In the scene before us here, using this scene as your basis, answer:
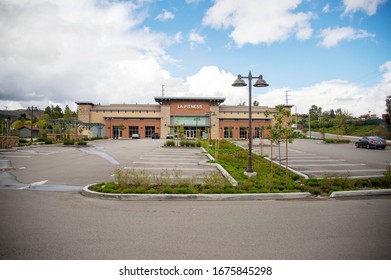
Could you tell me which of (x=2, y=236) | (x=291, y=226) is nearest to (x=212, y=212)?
(x=291, y=226)

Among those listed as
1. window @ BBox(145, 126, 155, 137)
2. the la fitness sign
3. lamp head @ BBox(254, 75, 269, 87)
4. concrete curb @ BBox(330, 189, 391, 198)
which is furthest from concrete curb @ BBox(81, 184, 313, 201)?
the la fitness sign

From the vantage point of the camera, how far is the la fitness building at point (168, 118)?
56.5 meters

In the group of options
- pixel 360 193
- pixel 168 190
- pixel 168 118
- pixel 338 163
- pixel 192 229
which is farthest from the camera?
pixel 168 118

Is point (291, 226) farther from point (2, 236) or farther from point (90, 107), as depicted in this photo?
point (90, 107)

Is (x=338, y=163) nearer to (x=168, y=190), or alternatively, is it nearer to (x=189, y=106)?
(x=168, y=190)

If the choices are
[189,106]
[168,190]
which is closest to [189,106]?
[189,106]

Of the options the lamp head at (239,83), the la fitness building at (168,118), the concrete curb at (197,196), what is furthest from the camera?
the la fitness building at (168,118)

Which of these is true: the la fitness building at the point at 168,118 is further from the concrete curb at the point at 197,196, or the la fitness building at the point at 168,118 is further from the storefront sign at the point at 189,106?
the concrete curb at the point at 197,196

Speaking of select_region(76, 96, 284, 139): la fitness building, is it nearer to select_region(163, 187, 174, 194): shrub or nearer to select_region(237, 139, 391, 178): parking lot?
select_region(237, 139, 391, 178): parking lot

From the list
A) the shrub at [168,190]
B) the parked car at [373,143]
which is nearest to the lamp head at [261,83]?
the shrub at [168,190]

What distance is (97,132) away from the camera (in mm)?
56062

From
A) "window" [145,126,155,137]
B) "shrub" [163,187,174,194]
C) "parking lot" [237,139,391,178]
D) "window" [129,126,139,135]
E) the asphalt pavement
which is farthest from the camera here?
"window" [145,126,155,137]

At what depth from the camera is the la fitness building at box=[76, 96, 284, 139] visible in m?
56.5

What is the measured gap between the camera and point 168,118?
56.7 metres
